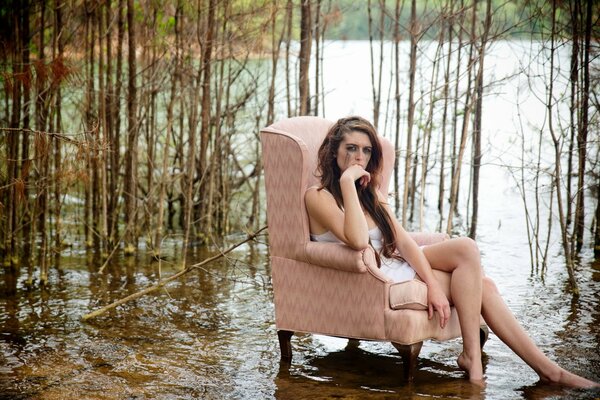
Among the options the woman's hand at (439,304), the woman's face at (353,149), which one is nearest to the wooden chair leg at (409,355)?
the woman's hand at (439,304)

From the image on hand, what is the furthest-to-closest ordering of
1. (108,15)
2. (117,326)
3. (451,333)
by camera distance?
(108,15), (117,326), (451,333)

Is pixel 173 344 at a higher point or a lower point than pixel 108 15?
lower

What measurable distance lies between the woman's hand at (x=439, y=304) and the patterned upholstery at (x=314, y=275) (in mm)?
33

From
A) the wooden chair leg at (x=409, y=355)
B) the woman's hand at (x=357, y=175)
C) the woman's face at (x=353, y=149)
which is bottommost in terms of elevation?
the wooden chair leg at (x=409, y=355)

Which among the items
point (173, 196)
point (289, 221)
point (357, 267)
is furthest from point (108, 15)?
point (357, 267)

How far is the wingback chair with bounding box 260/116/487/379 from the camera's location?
322 centimetres

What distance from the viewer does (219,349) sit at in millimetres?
3779

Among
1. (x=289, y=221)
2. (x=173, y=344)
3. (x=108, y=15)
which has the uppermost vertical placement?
(x=108, y=15)

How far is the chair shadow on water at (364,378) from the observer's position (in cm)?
314

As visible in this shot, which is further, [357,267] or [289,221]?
[289,221]

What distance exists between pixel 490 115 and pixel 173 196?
947 centimetres

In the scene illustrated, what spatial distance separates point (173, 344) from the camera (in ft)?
12.7

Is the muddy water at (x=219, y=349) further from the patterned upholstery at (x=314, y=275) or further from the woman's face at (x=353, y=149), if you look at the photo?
the woman's face at (x=353, y=149)

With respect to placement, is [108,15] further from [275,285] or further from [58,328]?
[275,285]
